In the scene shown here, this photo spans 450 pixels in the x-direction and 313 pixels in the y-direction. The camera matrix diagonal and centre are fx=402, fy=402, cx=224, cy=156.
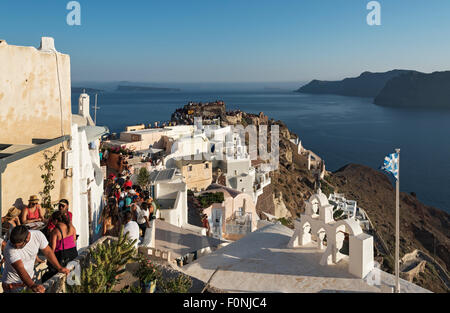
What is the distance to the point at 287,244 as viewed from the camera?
809 cm

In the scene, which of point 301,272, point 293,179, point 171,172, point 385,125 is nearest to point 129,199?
point 301,272

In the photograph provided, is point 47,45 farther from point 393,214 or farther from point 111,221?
point 393,214

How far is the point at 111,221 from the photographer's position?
23.2 ft

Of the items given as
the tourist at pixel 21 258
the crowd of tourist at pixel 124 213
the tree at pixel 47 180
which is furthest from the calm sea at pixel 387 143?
the tourist at pixel 21 258

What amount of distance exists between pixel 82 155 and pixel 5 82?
1.97m

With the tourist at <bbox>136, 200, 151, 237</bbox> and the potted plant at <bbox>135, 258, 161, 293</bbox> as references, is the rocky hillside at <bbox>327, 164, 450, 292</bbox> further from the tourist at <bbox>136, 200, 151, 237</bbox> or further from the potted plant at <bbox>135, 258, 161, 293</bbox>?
the potted plant at <bbox>135, 258, 161, 293</bbox>

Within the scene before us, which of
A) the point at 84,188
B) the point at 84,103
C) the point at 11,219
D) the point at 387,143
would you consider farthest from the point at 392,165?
the point at 387,143

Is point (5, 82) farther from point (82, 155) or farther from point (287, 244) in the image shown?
point (287, 244)

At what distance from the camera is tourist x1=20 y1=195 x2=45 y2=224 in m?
5.31

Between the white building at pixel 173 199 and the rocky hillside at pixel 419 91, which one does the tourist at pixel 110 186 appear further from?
the rocky hillside at pixel 419 91

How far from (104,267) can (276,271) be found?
11.9ft

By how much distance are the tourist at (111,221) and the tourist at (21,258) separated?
106 inches
